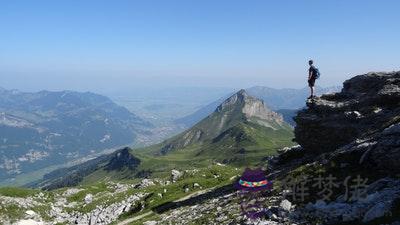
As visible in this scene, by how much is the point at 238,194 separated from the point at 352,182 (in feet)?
39.8

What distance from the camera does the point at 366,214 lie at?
22.0 m

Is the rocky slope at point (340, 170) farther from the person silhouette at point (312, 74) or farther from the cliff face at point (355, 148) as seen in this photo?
the person silhouette at point (312, 74)

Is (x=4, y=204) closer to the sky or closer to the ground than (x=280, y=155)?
closer to the ground

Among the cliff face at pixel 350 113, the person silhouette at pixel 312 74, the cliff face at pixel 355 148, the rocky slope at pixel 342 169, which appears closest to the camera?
the cliff face at pixel 355 148

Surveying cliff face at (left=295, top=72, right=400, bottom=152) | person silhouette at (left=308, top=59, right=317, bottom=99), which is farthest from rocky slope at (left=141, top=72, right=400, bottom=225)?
person silhouette at (left=308, top=59, right=317, bottom=99)

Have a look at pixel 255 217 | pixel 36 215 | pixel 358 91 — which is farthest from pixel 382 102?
pixel 36 215

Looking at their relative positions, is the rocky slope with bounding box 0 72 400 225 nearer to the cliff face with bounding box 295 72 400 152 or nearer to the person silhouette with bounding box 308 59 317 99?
the cliff face with bounding box 295 72 400 152

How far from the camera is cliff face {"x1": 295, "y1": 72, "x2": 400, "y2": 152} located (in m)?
41.3

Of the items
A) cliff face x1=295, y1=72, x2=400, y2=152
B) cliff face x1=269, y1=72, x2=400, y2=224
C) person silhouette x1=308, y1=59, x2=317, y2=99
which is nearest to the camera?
cliff face x1=269, y1=72, x2=400, y2=224

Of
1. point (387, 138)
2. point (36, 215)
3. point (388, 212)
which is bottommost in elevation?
point (36, 215)

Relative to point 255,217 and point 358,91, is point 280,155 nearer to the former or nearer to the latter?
point 358,91

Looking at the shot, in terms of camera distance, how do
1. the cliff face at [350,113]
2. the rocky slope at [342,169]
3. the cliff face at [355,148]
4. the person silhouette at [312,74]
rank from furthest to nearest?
the person silhouette at [312,74], the cliff face at [350,113], the rocky slope at [342,169], the cliff face at [355,148]

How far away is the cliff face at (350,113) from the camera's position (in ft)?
135

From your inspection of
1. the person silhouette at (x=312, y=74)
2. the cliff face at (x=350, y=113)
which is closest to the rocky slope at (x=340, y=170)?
the cliff face at (x=350, y=113)
